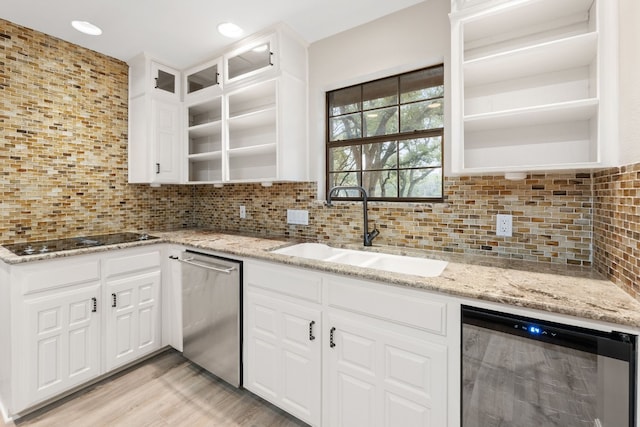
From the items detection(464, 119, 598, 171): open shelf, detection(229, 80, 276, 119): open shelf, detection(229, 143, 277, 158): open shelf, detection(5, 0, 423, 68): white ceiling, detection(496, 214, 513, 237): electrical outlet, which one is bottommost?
detection(496, 214, 513, 237): electrical outlet

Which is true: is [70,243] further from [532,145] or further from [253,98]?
[532,145]

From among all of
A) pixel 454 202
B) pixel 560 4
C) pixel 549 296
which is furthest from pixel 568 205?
pixel 560 4

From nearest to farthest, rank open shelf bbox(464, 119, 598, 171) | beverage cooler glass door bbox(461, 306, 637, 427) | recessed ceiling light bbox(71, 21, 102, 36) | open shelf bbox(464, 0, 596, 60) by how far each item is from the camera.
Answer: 1. beverage cooler glass door bbox(461, 306, 637, 427)
2. open shelf bbox(464, 0, 596, 60)
3. open shelf bbox(464, 119, 598, 171)
4. recessed ceiling light bbox(71, 21, 102, 36)

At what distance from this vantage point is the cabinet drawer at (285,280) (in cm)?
155

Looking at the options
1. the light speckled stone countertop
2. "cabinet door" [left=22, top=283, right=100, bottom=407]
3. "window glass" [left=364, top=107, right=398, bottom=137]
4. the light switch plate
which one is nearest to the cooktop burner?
the light speckled stone countertop

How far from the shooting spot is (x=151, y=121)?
2658mm

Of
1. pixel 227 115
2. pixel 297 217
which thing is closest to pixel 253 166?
pixel 227 115

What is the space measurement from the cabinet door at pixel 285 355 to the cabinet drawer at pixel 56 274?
3.59ft

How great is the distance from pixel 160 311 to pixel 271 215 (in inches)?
45.8

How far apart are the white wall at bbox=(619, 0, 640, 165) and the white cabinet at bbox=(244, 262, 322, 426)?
4.45 feet

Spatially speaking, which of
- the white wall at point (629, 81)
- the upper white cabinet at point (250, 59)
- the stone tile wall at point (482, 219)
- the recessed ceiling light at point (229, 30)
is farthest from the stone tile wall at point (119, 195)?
the recessed ceiling light at point (229, 30)

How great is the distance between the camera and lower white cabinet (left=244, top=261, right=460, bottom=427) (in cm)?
121

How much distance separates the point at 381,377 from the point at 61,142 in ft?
9.33

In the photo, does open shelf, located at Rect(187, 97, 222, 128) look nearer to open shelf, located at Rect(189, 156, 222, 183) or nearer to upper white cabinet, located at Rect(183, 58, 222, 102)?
upper white cabinet, located at Rect(183, 58, 222, 102)
